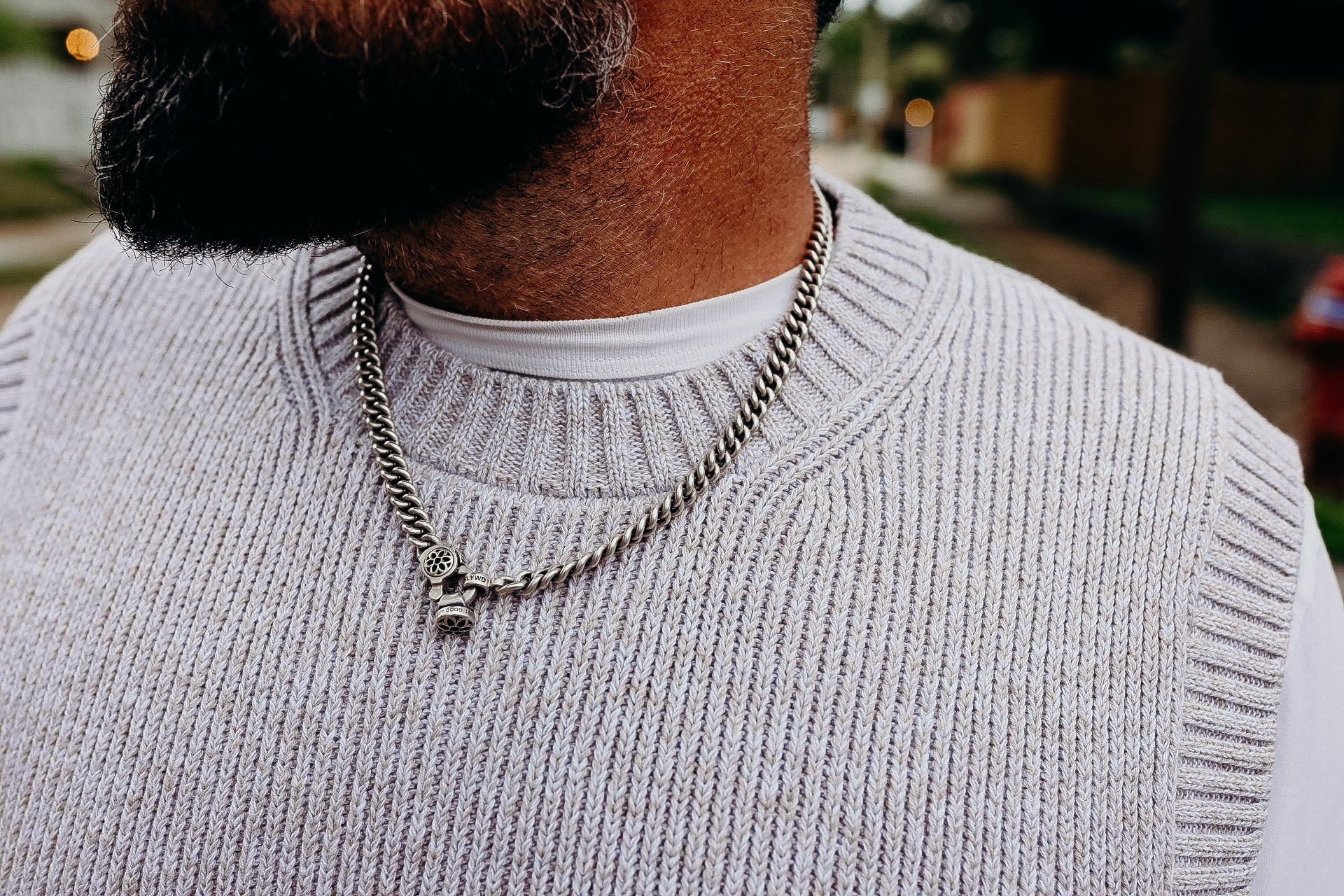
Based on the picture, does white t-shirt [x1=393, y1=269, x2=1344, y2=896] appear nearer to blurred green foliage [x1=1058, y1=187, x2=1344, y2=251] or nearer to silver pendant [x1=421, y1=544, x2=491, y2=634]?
silver pendant [x1=421, y1=544, x2=491, y2=634]

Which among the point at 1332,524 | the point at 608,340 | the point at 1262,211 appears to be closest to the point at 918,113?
the point at 1262,211

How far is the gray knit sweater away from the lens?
1168 millimetres

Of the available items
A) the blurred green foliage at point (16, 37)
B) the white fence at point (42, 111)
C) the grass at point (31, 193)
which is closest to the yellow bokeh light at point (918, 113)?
the blurred green foliage at point (16, 37)

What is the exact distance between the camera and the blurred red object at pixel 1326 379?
528cm

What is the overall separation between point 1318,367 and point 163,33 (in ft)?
18.7

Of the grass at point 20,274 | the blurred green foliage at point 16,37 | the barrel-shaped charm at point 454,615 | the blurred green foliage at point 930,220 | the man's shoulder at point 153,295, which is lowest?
the barrel-shaped charm at point 454,615

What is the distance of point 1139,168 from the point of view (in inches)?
697

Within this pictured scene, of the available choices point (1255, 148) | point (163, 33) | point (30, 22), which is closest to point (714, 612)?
point (163, 33)

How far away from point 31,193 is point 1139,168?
54.3 ft

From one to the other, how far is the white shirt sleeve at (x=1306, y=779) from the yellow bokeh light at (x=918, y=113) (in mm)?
49968

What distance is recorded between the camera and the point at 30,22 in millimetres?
18719

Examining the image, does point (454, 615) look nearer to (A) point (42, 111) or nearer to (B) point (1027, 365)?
(B) point (1027, 365)

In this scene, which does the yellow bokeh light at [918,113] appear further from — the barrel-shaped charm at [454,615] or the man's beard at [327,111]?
the barrel-shaped charm at [454,615]

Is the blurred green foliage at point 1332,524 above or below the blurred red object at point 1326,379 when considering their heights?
below
